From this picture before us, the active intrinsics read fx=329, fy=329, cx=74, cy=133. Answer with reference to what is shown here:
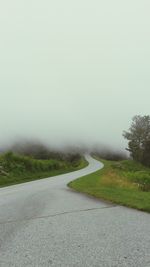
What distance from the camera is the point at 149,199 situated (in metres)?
14.2

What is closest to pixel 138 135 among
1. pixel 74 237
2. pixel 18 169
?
pixel 18 169

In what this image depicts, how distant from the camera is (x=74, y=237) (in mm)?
8203

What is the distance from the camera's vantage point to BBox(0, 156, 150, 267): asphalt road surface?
6434 mm

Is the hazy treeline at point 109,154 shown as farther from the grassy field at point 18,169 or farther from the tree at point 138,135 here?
the grassy field at point 18,169

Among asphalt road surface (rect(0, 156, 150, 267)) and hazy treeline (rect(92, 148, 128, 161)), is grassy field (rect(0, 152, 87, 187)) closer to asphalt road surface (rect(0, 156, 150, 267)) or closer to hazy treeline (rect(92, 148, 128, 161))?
asphalt road surface (rect(0, 156, 150, 267))

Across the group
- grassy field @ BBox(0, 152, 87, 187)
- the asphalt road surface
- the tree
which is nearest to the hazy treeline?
the tree

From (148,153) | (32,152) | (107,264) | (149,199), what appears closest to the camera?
(107,264)

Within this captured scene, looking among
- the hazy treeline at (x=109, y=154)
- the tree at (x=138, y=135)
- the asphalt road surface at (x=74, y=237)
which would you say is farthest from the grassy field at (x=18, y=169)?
the hazy treeline at (x=109, y=154)

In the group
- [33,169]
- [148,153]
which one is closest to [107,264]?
[33,169]

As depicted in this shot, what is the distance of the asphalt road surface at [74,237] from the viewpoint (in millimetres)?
6434

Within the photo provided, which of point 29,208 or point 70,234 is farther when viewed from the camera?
point 29,208

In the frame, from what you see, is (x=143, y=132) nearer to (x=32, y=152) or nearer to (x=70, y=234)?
(x=32, y=152)

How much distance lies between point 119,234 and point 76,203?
6091 mm

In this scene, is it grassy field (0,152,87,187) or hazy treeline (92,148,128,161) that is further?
hazy treeline (92,148,128,161)
